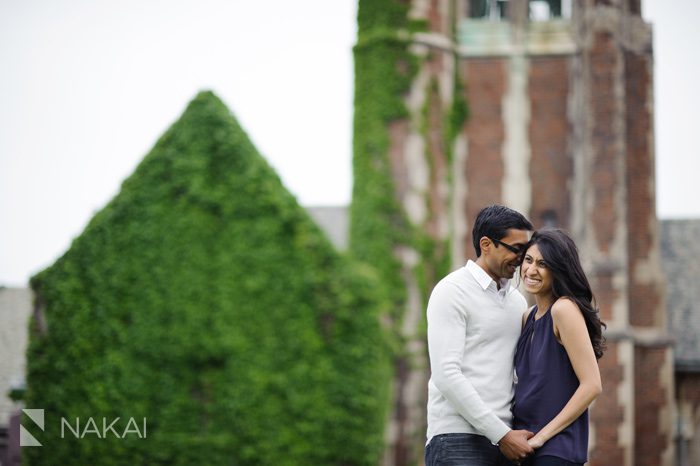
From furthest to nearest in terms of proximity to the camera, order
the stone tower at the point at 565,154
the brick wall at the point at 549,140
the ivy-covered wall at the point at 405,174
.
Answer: the brick wall at the point at 549,140 → the stone tower at the point at 565,154 → the ivy-covered wall at the point at 405,174

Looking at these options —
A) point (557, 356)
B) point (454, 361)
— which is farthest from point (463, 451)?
point (557, 356)

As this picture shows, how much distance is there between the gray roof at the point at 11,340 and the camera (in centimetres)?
1847

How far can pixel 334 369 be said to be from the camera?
12656mm

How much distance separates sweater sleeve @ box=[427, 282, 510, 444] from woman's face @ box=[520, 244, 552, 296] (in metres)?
0.30

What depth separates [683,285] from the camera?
19.6 meters

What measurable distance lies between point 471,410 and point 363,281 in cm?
963

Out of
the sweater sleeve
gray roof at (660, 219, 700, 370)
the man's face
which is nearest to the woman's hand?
Answer: the sweater sleeve

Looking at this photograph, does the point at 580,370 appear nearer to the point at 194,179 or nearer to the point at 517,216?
the point at 517,216

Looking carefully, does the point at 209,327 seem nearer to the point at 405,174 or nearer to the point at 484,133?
the point at 405,174

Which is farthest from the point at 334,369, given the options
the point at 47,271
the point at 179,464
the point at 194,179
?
the point at 47,271

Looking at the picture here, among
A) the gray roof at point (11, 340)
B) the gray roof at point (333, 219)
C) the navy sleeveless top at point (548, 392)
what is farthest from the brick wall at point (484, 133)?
the navy sleeveless top at point (548, 392)

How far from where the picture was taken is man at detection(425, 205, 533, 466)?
130 inches

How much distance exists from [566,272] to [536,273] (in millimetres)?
119

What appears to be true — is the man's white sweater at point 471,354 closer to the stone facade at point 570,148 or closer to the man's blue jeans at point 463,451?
the man's blue jeans at point 463,451
